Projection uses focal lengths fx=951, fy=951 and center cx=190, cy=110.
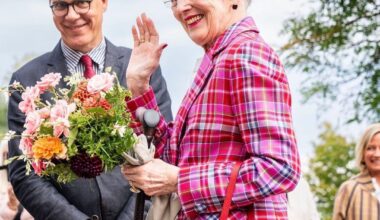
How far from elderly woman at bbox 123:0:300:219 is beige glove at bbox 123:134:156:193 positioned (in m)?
0.03

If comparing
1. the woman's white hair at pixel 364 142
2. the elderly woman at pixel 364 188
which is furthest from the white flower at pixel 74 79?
the woman's white hair at pixel 364 142

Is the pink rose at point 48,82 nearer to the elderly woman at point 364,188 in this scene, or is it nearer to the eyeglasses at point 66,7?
the eyeglasses at point 66,7

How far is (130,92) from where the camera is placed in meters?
3.96

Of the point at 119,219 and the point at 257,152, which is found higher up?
the point at 257,152

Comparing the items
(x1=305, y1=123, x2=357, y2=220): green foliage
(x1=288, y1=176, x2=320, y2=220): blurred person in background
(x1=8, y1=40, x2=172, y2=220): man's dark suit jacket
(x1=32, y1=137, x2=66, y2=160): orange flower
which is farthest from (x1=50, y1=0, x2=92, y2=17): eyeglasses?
(x1=305, y1=123, x2=357, y2=220): green foliage

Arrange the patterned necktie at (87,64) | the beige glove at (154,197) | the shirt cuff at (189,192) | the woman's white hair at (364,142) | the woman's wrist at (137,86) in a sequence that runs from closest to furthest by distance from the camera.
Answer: the shirt cuff at (189,192)
the beige glove at (154,197)
the woman's wrist at (137,86)
the patterned necktie at (87,64)
the woman's white hair at (364,142)

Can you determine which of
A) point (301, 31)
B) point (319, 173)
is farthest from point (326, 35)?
point (319, 173)

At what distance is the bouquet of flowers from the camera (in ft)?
12.2

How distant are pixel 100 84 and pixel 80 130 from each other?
215 millimetres

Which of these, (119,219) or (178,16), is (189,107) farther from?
(119,219)

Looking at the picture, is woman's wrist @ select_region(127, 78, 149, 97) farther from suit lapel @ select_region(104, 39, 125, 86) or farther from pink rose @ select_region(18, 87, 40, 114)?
suit lapel @ select_region(104, 39, 125, 86)

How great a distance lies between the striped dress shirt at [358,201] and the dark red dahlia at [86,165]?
5.01 m

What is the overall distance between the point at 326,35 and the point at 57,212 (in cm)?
1049

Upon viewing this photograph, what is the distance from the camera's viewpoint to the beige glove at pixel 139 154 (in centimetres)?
377
